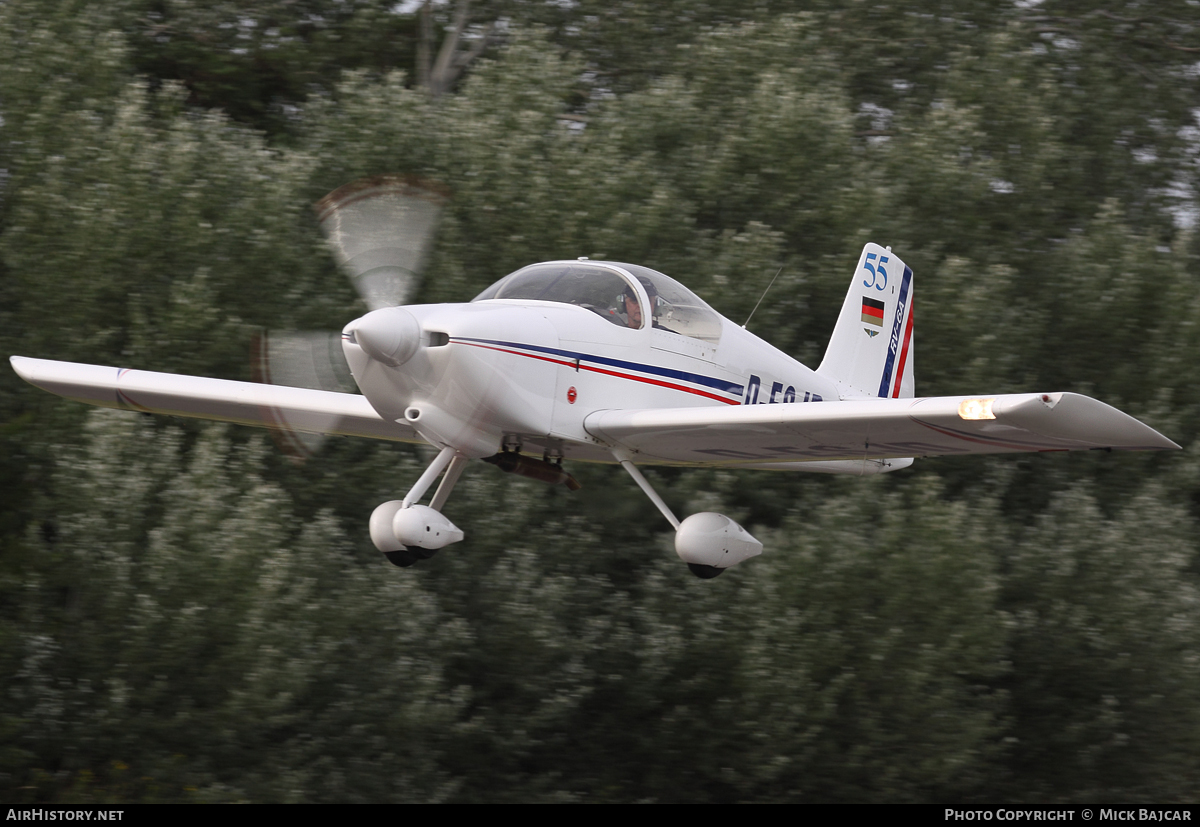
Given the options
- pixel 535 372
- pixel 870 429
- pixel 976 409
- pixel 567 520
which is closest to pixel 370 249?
pixel 535 372

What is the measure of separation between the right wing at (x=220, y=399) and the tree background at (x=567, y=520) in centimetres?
Result: 459

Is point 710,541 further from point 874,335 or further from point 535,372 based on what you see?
point 874,335

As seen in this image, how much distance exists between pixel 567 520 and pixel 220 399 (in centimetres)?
796

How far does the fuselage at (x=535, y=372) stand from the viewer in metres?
7.57

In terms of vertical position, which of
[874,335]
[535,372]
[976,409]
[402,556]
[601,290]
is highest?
[976,409]

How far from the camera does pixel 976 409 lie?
6840 millimetres

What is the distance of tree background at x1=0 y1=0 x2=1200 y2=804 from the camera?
14.9 m

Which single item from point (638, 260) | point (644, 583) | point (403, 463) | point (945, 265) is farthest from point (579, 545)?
point (945, 265)

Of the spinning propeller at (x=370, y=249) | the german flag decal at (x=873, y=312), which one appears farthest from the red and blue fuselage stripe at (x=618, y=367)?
the german flag decal at (x=873, y=312)

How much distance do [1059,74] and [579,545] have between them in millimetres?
15246

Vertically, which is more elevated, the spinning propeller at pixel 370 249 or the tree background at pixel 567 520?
the spinning propeller at pixel 370 249

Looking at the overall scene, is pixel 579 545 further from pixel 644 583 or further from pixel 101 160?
pixel 101 160

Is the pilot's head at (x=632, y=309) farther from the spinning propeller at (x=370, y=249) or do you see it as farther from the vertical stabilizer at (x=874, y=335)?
the vertical stabilizer at (x=874, y=335)

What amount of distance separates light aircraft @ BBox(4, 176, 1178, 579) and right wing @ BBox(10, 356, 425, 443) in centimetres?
2
